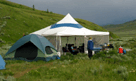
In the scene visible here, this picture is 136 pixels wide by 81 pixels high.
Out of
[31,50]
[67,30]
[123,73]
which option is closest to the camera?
[123,73]

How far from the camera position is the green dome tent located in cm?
1020

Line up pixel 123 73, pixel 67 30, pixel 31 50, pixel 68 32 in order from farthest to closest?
pixel 67 30 < pixel 68 32 < pixel 31 50 < pixel 123 73

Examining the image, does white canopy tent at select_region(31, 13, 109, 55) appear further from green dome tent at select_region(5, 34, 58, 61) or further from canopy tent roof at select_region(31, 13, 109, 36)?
green dome tent at select_region(5, 34, 58, 61)

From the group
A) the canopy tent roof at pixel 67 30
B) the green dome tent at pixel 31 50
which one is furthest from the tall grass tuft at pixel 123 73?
the canopy tent roof at pixel 67 30

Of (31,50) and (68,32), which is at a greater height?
(68,32)

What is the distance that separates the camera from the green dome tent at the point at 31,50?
33.4 ft

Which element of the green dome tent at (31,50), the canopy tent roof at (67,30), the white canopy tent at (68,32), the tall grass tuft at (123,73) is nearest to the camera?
the tall grass tuft at (123,73)

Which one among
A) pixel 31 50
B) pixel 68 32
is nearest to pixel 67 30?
pixel 68 32

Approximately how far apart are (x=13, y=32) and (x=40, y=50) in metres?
23.2

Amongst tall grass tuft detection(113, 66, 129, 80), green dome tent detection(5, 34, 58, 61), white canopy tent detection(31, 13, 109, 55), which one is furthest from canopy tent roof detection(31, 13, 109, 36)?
tall grass tuft detection(113, 66, 129, 80)

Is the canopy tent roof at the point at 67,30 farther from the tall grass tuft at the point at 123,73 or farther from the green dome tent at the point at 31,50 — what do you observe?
the tall grass tuft at the point at 123,73

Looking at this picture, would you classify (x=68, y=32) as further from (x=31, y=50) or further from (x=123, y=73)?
(x=123, y=73)

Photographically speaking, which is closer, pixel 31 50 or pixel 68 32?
pixel 31 50

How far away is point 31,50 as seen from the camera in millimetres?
10609
